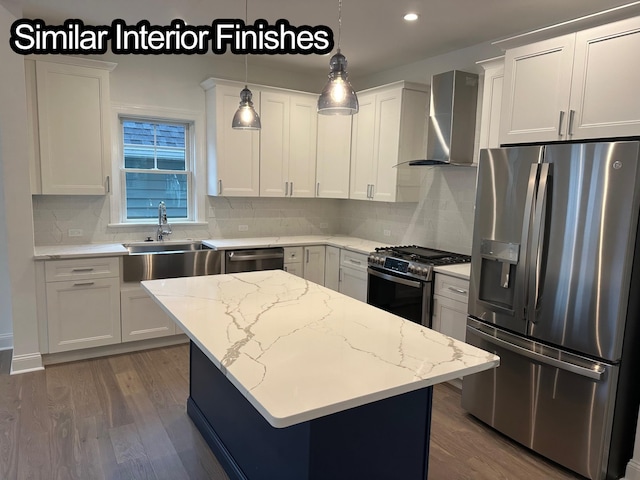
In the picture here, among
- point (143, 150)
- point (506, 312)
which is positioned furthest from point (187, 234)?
point (506, 312)

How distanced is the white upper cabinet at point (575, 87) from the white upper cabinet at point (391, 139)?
138cm

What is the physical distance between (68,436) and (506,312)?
270cm

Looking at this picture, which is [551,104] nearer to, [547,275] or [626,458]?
[547,275]

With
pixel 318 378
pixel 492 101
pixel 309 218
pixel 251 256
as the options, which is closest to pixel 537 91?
pixel 492 101

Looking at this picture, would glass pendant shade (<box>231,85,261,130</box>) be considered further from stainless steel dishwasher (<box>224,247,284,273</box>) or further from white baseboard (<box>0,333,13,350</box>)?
white baseboard (<box>0,333,13,350</box>)

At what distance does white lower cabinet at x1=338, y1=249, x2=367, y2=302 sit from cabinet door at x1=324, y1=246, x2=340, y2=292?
55mm

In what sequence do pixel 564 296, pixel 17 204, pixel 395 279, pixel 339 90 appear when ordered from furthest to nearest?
1. pixel 395 279
2. pixel 17 204
3. pixel 564 296
4. pixel 339 90

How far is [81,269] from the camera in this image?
3615 mm

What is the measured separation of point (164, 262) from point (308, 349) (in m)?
2.62

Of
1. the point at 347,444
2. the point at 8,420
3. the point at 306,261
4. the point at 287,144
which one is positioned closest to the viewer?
the point at 347,444

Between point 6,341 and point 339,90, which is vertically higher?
point 339,90

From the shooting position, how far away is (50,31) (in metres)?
3.46

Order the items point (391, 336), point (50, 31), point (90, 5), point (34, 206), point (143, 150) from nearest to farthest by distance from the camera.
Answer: point (391, 336) → point (90, 5) → point (50, 31) → point (34, 206) → point (143, 150)

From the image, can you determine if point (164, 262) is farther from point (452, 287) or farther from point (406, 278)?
point (452, 287)
